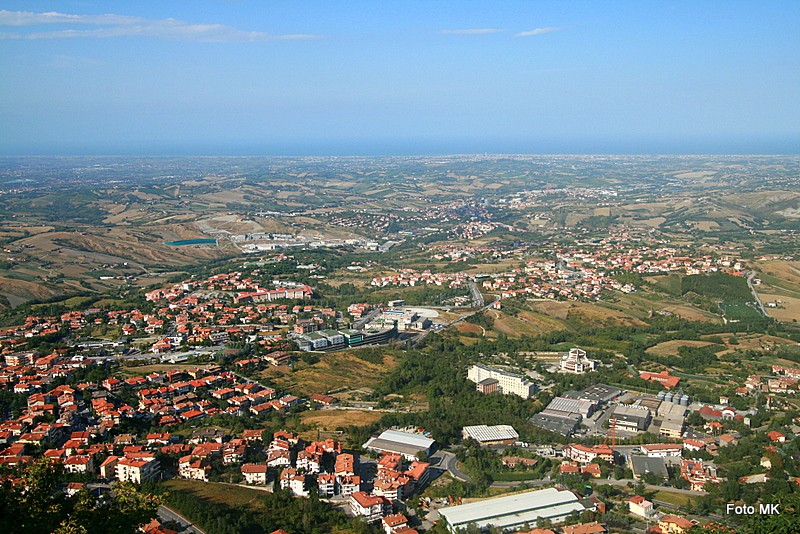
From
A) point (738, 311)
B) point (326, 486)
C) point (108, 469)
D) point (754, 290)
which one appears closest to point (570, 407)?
point (326, 486)

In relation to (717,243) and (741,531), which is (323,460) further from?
(717,243)

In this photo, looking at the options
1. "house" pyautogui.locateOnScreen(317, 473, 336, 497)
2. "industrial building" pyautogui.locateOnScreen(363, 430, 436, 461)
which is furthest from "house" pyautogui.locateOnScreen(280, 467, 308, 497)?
"industrial building" pyautogui.locateOnScreen(363, 430, 436, 461)

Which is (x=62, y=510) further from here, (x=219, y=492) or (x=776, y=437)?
(x=776, y=437)

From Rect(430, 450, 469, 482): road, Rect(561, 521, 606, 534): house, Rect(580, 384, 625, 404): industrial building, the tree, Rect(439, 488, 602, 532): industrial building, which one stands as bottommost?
Rect(430, 450, 469, 482): road

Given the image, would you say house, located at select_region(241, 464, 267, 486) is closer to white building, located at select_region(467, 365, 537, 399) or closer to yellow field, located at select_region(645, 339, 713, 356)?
white building, located at select_region(467, 365, 537, 399)

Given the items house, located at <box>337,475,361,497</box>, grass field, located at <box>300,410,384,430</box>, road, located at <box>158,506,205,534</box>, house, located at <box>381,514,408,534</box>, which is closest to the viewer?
road, located at <box>158,506,205,534</box>

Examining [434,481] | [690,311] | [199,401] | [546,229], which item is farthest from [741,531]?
[546,229]
